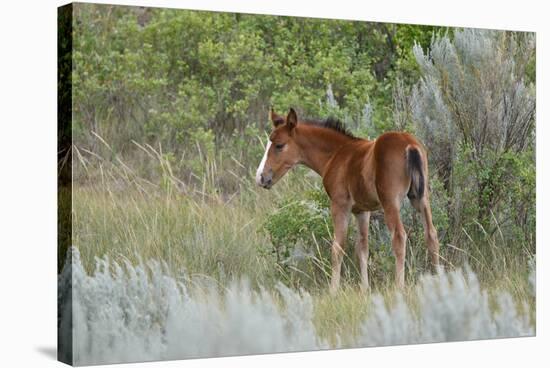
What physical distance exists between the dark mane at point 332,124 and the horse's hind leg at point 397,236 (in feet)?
2.58

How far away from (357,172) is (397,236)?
64 cm

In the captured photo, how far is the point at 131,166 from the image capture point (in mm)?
9109

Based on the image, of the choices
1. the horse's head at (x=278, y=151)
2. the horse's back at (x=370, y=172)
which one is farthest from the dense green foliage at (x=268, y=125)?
the horse's back at (x=370, y=172)

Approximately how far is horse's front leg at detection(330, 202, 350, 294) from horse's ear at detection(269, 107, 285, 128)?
0.84 m

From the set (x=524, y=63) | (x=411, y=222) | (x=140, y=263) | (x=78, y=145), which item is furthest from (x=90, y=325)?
(x=524, y=63)

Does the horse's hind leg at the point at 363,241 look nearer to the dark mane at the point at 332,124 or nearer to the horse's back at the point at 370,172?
the horse's back at the point at 370,172

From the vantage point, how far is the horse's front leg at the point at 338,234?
9.59m

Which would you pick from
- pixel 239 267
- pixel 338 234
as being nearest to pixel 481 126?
pixel 338 234

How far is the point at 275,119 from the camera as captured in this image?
9656 millimetres

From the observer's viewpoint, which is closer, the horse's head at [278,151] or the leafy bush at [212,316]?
the leafy bush at [212,316]

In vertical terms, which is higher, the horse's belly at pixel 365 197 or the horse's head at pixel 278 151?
the horse's head at pixel 278 151

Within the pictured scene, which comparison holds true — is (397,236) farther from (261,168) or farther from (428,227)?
(261,168)

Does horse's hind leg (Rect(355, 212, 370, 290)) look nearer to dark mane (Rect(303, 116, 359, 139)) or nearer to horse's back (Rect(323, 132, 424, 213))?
horse's back (Rect(323, 132, 424, 213))

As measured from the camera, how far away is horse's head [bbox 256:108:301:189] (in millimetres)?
9641
